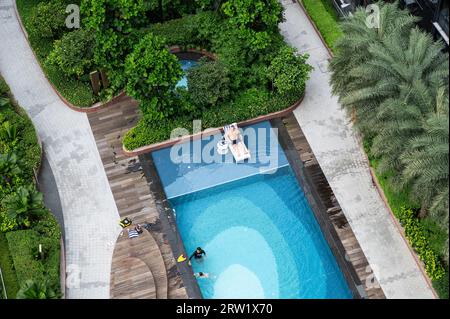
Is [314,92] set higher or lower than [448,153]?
lower

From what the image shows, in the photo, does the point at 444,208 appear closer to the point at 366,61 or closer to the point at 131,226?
the point at 366,61

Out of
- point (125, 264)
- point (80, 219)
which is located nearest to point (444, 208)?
point (125, 264)

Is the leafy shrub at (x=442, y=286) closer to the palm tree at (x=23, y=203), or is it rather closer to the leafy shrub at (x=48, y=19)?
the palm tree at (x=23, y=203)

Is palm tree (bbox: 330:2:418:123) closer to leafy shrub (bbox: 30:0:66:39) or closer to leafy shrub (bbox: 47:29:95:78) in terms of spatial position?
leafy shrub (bbox: 47:29:95:78)

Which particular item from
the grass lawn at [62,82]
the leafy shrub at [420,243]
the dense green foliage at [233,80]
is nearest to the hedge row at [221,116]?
the dense green foliage at [233,80]

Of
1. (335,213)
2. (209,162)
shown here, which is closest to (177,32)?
(209,162)

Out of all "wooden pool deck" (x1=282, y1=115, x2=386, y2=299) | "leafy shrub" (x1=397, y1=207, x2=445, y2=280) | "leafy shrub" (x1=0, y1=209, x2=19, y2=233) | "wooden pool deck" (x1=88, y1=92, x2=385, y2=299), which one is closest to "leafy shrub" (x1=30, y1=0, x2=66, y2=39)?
"wooden pool deck" (x1=88, y1=92, x2=385, y2=299)
